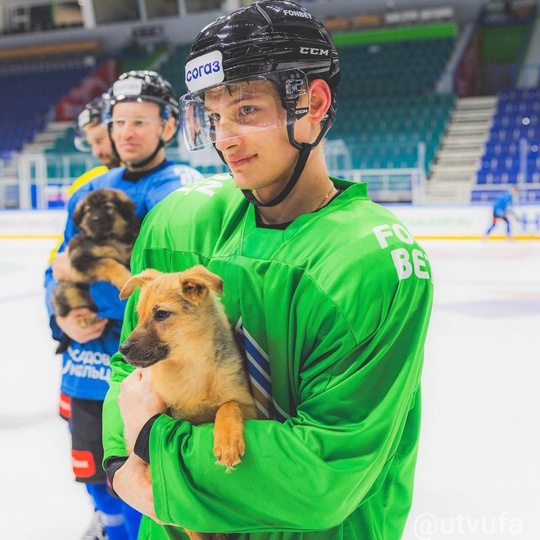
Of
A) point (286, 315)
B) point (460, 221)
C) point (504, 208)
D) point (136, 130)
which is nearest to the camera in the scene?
point (286, 315)

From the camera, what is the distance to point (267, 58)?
1.08m

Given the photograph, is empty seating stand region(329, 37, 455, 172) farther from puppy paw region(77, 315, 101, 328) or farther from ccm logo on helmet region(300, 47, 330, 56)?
ccm logo on helmet region(300, 47, 330, 56)

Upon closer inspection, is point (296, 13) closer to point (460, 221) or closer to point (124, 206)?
point (124, 206)

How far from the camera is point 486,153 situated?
16188 mm

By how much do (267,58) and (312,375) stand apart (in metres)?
0.48

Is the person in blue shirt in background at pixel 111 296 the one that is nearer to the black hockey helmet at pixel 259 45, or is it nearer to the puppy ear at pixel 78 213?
the puppy ear at pixel 78 213

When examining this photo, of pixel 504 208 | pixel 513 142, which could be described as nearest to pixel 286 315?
pixel 504 208

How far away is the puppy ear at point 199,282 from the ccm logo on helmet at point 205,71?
0.93ft

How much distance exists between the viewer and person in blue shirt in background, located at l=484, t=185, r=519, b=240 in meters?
10.6

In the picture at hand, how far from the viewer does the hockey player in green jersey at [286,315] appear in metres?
0.98

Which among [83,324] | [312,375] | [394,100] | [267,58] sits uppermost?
[394,100]

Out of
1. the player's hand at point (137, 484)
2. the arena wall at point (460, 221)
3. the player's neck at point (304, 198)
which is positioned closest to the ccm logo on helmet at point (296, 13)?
the player's neck at point (304, 198)

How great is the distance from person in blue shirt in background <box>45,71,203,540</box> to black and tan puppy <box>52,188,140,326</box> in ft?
0.11

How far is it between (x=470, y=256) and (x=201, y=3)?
15.5 meters
